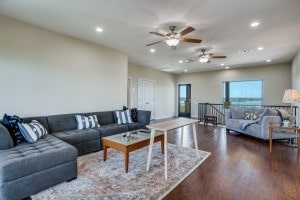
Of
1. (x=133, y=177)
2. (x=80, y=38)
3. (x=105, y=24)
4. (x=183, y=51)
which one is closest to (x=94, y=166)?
(x=133, y=177)

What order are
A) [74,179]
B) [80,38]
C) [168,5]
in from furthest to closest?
[80,38], [168,5], [74,179]

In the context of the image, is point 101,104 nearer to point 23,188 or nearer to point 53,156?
point 53,156

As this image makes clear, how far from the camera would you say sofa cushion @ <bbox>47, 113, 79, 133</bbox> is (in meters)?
3.69

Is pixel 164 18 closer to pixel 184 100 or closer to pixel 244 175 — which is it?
pixel 244 175

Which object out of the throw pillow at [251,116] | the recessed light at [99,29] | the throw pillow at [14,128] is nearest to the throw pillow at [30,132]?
the throw pillow at [14,128]

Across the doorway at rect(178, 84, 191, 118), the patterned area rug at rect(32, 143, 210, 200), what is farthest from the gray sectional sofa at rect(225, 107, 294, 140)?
the doorway at rect(178, 84, 191, 118)

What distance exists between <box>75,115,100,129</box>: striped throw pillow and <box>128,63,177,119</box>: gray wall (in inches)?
133

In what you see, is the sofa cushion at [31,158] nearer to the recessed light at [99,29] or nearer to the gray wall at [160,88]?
the recessed light at [99,29]

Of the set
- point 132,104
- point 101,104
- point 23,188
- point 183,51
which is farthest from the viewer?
point 132,104

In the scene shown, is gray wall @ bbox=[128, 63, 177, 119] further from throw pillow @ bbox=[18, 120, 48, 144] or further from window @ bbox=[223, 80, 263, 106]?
throw pillow @ bbox=[18, 120, 48, 144]

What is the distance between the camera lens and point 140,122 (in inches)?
200

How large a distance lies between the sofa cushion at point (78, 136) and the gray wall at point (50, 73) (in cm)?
85

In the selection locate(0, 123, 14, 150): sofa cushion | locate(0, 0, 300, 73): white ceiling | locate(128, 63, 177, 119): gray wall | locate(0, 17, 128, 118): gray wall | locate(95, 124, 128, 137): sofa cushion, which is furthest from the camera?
locate(128, 63, 177, 119): gray wall

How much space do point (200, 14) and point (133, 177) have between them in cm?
308
